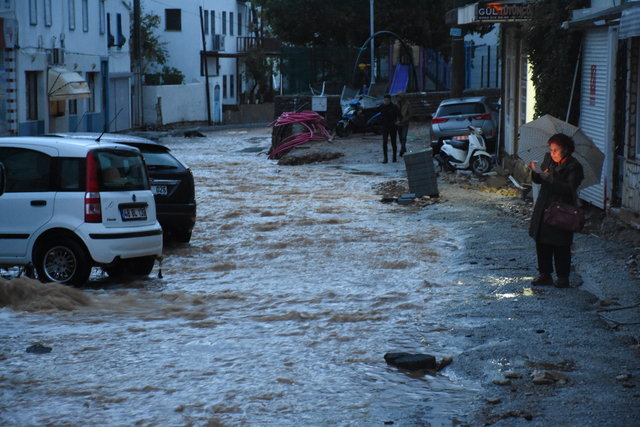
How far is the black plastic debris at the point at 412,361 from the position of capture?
809cm

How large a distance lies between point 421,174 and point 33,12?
23268mm

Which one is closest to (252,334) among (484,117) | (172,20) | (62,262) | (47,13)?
(62,262)

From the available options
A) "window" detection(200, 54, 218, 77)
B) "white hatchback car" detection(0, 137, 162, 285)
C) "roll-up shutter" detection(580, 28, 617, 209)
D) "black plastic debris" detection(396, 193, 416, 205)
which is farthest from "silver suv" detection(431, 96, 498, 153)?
"window" detection(200, 54, 218, 77)

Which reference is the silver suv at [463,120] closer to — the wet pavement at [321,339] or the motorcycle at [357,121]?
the motorcycle at [357,121]

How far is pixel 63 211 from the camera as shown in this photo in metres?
11.7

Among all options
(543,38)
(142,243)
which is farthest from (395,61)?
(142,243)

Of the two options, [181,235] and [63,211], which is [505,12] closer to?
[181,235]

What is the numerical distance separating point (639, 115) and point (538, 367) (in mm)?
7847

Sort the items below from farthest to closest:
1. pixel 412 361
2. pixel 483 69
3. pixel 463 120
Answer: pixel 483 69, pixel 463 120, pixel 412 361

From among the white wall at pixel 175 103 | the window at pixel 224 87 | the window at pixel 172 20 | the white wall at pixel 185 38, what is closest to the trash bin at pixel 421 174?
the white wall at pixel 175 103

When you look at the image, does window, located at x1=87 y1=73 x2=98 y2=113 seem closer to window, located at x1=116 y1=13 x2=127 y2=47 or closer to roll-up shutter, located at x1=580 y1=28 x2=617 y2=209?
window, located at x1=116 y1=13 x2=127 y2=47

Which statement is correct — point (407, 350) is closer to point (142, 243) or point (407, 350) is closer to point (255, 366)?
point (255, 366)

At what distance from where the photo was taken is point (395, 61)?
52.8 metres

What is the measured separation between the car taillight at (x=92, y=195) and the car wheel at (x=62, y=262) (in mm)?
355
